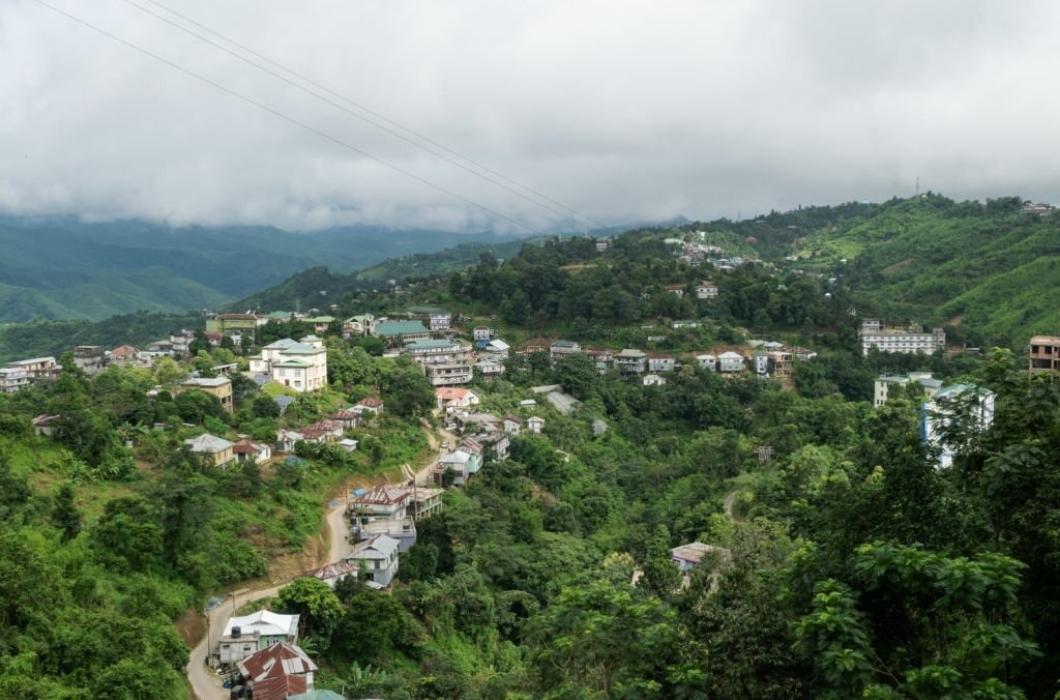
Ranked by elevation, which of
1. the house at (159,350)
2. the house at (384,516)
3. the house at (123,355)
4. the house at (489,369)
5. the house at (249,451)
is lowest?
the house at (384,516)

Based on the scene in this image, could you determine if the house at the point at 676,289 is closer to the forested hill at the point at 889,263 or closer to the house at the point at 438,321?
the forested hill at the point at 889,263

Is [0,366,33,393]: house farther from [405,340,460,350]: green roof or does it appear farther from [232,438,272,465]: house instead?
[232,438,272,465]: house

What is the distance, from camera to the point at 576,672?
952cm

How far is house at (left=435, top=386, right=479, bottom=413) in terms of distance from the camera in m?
34.2

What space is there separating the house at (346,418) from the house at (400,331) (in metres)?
14.7

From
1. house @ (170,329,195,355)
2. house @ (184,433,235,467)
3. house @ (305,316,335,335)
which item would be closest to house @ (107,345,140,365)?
house @ (170,329,195,355)

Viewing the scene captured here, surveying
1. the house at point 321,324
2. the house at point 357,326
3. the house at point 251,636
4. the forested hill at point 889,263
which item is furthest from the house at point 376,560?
the forested hill at point 889,263

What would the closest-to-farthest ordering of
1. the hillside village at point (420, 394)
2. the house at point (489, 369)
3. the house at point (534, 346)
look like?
the hillside village at point (420, 394) < the house at point (489, 369) < the house at point (534, 346)

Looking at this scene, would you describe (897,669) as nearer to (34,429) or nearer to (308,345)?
(34,429)

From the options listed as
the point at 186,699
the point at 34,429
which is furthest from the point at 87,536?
the point at 34,429

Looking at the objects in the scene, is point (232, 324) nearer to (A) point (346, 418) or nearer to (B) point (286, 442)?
(A) point (346, 418)

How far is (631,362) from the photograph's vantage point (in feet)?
141

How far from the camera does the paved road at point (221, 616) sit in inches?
589

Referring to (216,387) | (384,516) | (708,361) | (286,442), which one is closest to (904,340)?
(708,361)
